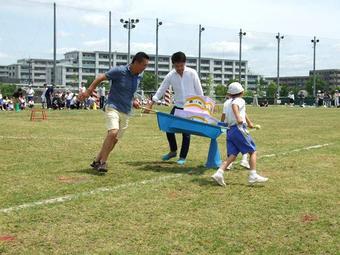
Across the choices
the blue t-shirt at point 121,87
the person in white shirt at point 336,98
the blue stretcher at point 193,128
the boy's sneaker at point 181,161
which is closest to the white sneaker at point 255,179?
the blue stretcher at point 193,128

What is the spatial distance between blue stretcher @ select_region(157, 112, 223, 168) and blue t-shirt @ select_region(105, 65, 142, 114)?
57cm

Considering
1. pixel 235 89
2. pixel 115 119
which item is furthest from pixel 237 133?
pixel 115 119

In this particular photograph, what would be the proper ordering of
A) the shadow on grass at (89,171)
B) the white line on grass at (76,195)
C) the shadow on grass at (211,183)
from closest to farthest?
the white line on grass at (76,195) < the shadow on grass at (211,183) < the shadow on grass at (89,171)

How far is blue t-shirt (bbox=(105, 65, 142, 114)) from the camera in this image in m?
7.88

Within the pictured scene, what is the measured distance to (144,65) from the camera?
312 inches

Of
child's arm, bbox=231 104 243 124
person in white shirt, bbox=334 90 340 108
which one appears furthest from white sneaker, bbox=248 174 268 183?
person in white shirt, bbox=334 90 340 108

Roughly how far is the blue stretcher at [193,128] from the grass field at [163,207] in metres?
0.34

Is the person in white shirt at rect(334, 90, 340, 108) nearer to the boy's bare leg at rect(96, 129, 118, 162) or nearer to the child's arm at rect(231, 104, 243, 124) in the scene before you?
the child's arm at rect(231, 104, 243, 124)

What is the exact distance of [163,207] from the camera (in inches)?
219

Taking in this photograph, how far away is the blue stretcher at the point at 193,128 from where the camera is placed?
805 centimetres

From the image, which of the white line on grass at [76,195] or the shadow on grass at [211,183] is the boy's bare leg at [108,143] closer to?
the white line on grass at [76,195]

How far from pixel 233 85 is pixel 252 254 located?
3657 mm

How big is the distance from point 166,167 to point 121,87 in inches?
60.1

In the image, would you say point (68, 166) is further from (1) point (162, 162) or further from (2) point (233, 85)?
(2) point (233, 85)
